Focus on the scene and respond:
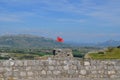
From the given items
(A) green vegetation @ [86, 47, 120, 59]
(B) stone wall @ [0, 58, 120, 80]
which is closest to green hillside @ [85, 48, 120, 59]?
(A) green vegetation @ [86, 47, 120, 59]

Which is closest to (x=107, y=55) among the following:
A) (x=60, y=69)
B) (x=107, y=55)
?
(x=107, y=55)

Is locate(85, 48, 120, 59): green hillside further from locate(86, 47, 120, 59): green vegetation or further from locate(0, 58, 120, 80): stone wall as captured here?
locate(0, 58, 120, 80): stone wall

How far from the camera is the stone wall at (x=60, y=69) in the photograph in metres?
13.7

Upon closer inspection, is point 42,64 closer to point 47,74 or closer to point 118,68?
point 47,74

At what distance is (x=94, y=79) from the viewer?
46.8 feet

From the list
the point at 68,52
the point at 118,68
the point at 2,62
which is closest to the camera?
the point at 2,62

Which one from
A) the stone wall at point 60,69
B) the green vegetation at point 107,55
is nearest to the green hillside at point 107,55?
the green vegetation at point 107,55

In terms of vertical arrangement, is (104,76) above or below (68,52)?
below

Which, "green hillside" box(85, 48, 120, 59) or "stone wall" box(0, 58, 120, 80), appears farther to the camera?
"green hillside" box(85, 48, 120, 59)

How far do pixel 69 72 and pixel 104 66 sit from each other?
1716 mm

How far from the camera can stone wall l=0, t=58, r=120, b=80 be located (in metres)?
13.7

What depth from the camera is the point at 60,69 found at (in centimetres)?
1408

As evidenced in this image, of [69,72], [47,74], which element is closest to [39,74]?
[47,74]

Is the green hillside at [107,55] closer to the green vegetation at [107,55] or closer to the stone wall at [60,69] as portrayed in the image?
the green vegetation at [107,55]
